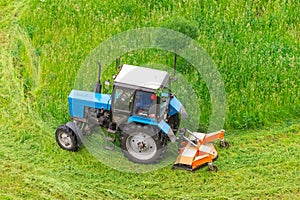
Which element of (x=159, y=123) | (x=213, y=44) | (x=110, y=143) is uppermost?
(x=213, y=44)

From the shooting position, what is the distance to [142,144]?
10.5m

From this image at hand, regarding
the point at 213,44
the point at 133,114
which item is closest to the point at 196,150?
the point at 133,114

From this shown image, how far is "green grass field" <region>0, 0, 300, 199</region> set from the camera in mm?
10102

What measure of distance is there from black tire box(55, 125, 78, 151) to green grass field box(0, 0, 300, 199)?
0.61ft

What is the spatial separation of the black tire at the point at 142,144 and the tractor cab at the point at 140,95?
23 cm

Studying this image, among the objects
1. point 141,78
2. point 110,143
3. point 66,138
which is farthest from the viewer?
point 110,143

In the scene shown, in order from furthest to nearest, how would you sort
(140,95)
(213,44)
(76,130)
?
(213,44), (76,130), (140,95)

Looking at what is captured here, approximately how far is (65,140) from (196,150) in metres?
2.59

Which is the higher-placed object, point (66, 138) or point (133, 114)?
point (133, 114)

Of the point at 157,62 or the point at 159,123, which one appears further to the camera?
the point at 157,62

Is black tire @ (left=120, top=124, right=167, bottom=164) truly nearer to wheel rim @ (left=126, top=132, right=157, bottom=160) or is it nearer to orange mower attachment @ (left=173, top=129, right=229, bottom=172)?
wheel rim @ (left=126, top=132, right=157, bottom=160)

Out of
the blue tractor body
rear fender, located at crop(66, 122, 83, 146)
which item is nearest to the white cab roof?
the blue tractor body

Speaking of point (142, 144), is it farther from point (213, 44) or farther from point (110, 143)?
point (213, 44)

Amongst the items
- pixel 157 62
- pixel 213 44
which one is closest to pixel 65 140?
pixel 157 62
